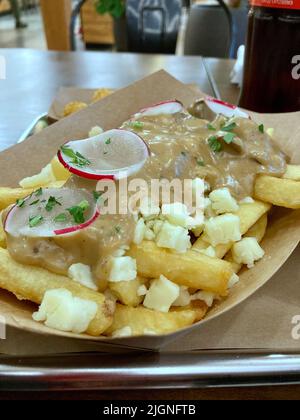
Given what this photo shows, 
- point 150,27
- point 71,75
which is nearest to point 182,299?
point 71,75

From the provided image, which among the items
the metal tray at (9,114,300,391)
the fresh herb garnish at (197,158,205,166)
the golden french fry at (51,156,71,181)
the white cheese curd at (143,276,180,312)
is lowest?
the metal tray at (9,114,300,391)

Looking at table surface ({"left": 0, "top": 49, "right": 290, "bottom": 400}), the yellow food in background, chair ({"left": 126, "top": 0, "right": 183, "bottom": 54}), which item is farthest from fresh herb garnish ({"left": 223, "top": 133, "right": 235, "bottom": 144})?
chair ({"left": 126, "top": 0, "right": 183, "bottom": 54})

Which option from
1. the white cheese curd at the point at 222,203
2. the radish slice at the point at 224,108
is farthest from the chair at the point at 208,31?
the white cheese curd at the point at 222,203

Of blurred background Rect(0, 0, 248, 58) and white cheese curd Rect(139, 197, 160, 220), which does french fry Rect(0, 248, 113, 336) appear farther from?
blurred background Rect(0, 0, 248, 58)

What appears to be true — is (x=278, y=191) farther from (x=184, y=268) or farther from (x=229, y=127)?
(x=184, y=268)

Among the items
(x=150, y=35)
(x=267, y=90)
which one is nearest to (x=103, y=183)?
(x=267, y=90)
